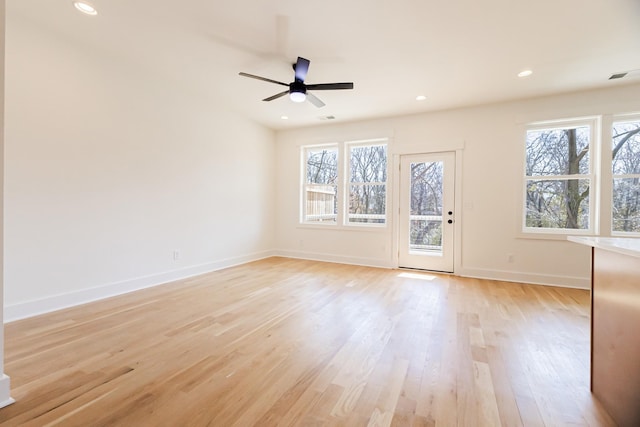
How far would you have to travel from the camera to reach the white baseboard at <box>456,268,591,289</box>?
13.2 feet

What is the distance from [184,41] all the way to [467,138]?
4281mm

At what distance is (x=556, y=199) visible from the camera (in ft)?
14.0

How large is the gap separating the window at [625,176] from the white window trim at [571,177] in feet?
0.54

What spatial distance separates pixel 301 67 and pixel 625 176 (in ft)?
15.2

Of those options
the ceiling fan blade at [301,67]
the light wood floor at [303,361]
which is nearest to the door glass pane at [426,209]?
the light wood floor at [303,361]

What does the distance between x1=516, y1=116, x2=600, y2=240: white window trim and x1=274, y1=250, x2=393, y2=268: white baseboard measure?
2.24 meters

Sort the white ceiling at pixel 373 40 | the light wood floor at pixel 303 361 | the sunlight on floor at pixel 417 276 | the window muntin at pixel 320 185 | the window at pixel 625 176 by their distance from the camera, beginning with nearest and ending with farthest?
the light wood floor at pixel 303 361 → the white ceiling at pixel 373 40 → the window at pixel 625 176 → the sunlight on floor at pixel 417 276 → the window muntin at pixel 320 185

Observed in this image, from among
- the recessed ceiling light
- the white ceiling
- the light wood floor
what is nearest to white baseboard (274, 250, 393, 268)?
the light wood floor

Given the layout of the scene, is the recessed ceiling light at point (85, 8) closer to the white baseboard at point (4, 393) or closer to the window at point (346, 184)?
the white baseboard at point (4, 393)

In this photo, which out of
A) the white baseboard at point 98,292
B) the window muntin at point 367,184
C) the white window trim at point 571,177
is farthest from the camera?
the window muntin at point 367,184

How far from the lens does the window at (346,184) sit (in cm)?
545

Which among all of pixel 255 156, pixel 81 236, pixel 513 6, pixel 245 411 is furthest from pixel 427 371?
pixel 255 156

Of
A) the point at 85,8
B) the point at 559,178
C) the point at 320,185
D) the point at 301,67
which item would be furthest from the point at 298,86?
the point at 559,178

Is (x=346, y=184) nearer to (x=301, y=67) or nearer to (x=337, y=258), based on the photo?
(x=337, y=258)
